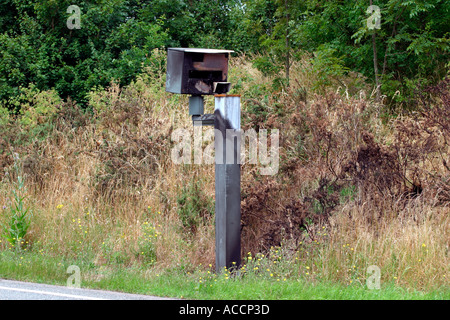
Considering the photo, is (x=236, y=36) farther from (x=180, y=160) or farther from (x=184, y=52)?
(x=184, y=52)

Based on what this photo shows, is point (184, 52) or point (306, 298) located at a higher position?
point (184, 52)

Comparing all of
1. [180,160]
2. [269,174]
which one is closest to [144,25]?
[180,160]

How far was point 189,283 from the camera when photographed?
6758 mm

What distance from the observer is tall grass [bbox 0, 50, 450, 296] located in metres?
7.19

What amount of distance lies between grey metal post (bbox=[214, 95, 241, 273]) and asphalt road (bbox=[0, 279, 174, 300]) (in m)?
1.23

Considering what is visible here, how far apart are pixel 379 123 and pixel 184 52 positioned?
15.3ft

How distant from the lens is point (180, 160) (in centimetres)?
991

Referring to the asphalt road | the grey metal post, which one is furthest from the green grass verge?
the grey metal post

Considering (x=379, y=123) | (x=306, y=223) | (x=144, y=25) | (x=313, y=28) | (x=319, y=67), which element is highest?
(x=144, y=25)

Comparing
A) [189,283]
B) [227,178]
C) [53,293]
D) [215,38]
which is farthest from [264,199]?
[215,38]

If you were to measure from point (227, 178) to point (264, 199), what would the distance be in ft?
5.27

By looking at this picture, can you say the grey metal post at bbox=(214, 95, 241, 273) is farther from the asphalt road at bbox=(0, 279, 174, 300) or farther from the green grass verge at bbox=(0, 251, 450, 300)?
the asphalt road at bbox=(0, 279, 174, 300)

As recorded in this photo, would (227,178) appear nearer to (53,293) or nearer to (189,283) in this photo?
(189,283)

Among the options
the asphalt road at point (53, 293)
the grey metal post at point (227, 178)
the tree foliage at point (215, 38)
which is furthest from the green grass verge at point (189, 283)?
the tree foliage at point (215, 38)
